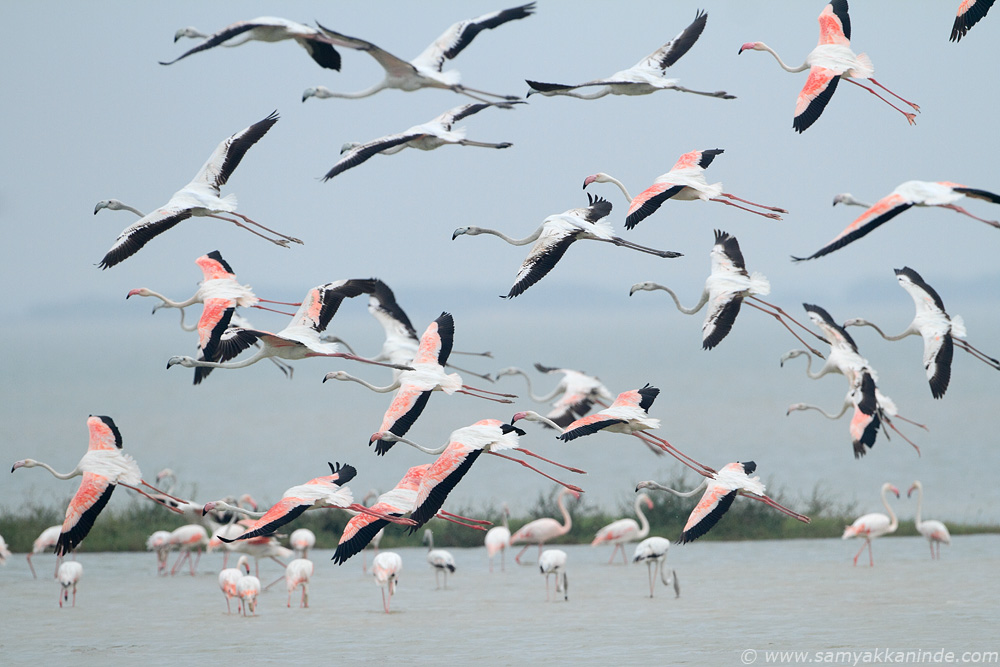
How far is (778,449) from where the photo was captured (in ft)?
152

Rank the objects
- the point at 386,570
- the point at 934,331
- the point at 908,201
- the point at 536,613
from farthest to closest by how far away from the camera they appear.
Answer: the point at 386,570 < the point at 536,613 < the point at 934,331 < the point at 908,201

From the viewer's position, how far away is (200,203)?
45.3 feet

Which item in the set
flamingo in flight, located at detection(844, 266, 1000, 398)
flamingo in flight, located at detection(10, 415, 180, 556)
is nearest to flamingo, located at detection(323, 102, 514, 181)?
flamingo in flight, located at detection(10, 415, 180, 556)

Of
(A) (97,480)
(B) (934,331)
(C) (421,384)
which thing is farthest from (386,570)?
(B) (934,331)

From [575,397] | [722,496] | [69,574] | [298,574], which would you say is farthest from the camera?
[575,397]

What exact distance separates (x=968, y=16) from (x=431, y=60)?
5264mm

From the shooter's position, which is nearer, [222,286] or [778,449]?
[222,286]

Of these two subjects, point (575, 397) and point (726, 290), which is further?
point (575, 397)

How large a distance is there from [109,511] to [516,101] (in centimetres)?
1439

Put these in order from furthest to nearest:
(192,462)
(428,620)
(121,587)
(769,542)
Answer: (192,462) < (769,542) < (121,587) < (428,620)

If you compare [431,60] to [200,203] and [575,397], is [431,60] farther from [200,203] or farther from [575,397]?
[575,397]

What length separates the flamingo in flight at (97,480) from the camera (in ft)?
42.9

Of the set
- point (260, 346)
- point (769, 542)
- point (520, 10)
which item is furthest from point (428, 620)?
point (769, 542)

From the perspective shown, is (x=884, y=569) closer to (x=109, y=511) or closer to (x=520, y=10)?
(x=520, y=10)
